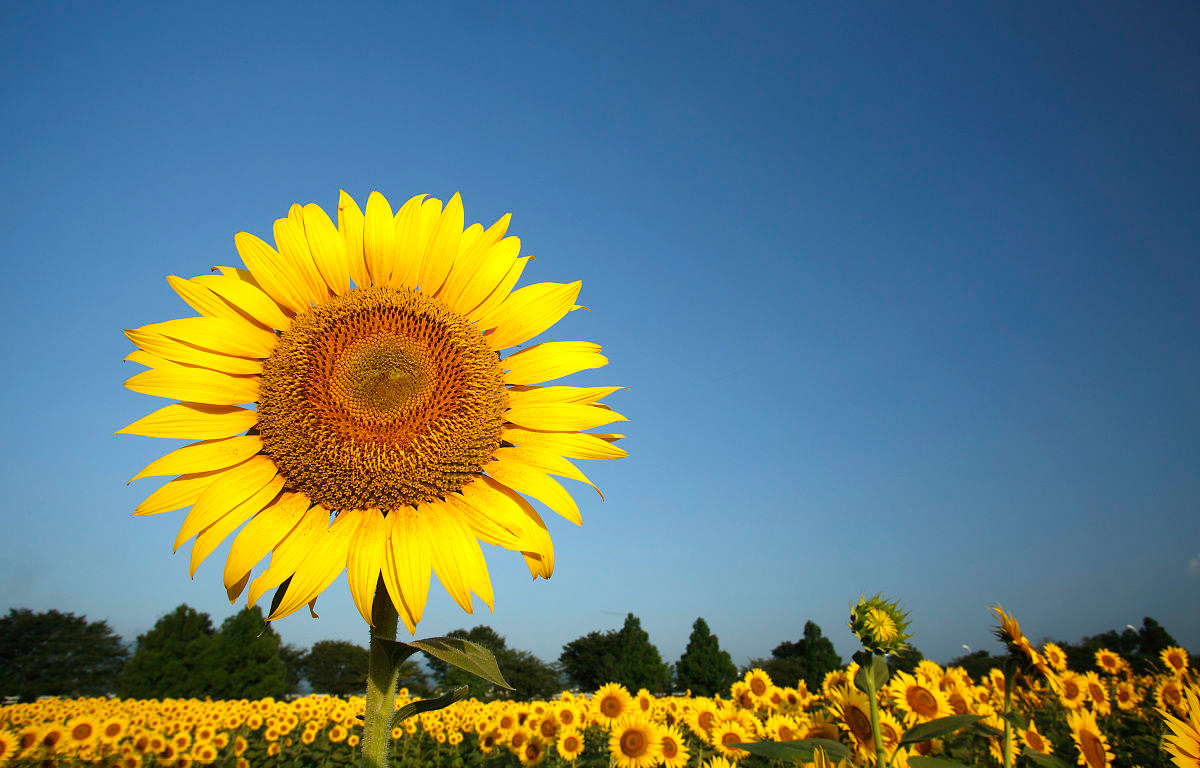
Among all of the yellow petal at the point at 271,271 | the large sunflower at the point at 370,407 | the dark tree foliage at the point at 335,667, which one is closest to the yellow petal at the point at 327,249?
the large sunflower at the point at 370,407

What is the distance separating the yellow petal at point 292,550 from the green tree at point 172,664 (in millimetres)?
55409

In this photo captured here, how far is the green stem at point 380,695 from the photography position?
1.87 meters

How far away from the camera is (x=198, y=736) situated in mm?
10352

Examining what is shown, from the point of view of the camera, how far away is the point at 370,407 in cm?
217

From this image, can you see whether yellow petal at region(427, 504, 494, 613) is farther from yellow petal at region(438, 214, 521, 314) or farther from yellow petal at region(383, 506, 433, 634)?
yellow petal at region(438, 214, 521, 314)

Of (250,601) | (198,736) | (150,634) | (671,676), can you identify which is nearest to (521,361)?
(250,601)

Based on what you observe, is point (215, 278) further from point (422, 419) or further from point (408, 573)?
point (408, 573)

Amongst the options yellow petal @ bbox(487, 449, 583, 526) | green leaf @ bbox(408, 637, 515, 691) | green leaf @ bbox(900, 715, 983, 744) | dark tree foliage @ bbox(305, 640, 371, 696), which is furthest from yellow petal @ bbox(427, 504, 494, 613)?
dark tree foliage @ bbox(305, 640, 371, 696)

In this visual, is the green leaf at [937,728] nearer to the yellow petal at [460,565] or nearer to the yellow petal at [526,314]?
the yellow petal at [460,565]

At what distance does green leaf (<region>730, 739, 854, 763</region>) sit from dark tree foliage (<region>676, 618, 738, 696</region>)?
5025 cm

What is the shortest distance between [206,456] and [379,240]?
0.98m

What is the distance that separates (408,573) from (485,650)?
1.10ft

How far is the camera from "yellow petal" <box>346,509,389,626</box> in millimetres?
1913

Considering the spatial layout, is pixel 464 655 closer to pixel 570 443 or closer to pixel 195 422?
pixel 570 443
